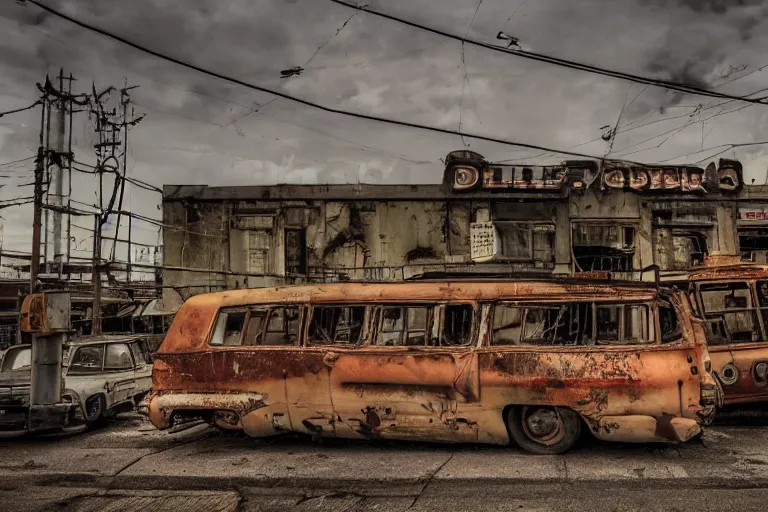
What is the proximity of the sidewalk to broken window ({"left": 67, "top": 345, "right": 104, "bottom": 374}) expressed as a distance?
75.7 inches

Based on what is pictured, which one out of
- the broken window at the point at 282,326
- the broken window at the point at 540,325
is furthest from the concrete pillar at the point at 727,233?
the broken window at the point at 282,326

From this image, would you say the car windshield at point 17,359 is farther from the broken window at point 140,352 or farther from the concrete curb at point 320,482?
the concrete curb at point 320,482

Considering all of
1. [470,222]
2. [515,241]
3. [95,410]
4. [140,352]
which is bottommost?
[95,410]

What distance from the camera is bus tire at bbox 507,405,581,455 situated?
699 cm

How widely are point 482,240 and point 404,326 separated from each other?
12.6m

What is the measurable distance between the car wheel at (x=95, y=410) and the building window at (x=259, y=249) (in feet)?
33.8

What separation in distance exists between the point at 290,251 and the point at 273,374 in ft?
41.2

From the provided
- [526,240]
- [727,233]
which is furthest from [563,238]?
[727,233]

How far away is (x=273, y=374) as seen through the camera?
7.59 meters

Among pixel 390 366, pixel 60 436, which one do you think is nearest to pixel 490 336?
pixel 390 366

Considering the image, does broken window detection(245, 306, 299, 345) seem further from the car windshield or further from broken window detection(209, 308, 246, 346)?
the car windshield

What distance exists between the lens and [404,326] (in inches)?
295

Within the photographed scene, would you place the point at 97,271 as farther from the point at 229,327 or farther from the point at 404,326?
the point at 404,326

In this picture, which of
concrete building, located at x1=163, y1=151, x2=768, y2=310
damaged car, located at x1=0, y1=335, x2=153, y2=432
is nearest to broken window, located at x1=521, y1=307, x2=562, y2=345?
damaged car, located at x1=0, y1=335, x2=153, y2=432
